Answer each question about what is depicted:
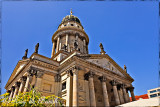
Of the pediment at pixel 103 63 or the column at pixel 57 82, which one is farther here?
the pediment at pixel 103 63

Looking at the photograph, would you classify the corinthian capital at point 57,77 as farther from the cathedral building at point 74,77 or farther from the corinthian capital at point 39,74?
the corinthian capital at point 39,74

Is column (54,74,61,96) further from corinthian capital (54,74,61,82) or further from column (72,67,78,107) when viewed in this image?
column (72,67,78,107)

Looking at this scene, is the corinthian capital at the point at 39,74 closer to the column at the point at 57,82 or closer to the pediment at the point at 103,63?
the column at the point at 57,82

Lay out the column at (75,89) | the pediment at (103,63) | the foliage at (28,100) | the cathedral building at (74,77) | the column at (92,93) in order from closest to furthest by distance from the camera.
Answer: the foliage at (28,100) < the column at (75,89) < the column at (92,93) < the cathedral building at (74,77) < the pediment at (103,63)

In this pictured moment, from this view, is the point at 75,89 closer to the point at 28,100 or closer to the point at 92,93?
the point at 92,93

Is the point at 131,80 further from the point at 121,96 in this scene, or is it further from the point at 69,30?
the point at 69,30

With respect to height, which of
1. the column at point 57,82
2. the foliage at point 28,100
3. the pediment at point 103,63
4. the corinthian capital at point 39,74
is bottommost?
the foliage at point 28,100

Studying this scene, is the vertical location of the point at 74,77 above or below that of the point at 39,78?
below

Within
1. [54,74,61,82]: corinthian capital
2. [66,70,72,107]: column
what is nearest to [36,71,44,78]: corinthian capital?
[54,74,61,82]: corinthian capital

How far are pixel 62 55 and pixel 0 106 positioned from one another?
20.7 metres

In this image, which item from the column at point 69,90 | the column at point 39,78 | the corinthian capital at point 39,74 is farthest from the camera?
the corinthian capital at point 39,74

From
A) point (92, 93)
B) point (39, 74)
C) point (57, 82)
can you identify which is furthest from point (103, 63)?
point (39, 74)

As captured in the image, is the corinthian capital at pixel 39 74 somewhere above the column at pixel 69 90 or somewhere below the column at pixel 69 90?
above

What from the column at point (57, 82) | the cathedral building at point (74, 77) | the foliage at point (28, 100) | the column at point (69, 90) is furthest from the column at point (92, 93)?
the foliage at point (28, 100)
